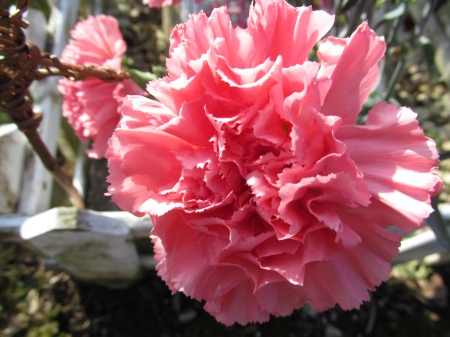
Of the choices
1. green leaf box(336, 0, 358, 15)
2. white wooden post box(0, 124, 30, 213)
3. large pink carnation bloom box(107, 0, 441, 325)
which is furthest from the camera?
white wooden post box(0, 124, 30, 213)

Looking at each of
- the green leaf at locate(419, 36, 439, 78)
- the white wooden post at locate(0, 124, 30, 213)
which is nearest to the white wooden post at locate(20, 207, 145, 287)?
the white wooden post at locate(0, 124, 30, 213)

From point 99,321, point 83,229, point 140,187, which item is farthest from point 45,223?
point 99,321

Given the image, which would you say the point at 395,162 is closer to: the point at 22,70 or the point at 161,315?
the point at 22,70

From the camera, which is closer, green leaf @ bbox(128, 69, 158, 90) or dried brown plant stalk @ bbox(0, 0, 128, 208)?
dried brown plant stalk @ bbox(0, 0, 128, 208)

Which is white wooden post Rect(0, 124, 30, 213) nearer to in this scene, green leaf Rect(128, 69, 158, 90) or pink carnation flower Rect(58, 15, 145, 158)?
pink carnation flower Rect(58, 15, 145, 158)

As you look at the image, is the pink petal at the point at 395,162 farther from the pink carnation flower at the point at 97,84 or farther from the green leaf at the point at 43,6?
the green leaf at the point at 43,6

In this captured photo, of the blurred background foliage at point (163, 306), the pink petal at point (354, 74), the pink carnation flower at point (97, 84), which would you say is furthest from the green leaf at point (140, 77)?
the blurred background foliage at point (163, 306)
